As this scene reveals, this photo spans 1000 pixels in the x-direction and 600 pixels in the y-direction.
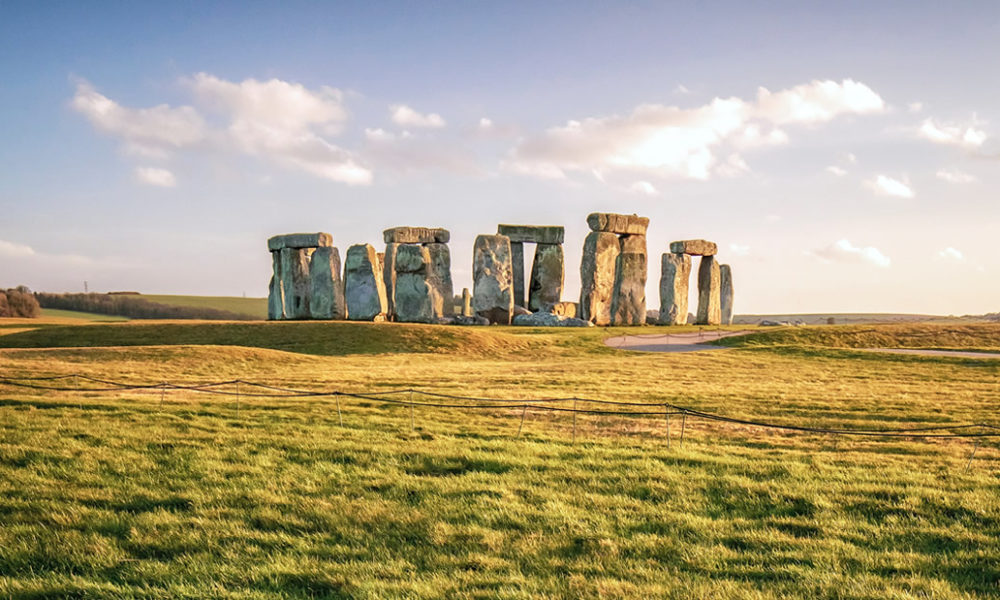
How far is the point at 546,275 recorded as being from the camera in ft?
112

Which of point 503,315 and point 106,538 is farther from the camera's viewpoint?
point 503,315

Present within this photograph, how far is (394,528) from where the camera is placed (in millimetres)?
5617

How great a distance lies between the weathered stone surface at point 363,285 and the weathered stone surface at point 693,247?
45.1 feet

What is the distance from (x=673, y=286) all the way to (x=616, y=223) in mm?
4003

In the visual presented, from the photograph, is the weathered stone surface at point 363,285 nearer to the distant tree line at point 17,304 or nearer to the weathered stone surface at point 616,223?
the weathered stone surface at point 616,223

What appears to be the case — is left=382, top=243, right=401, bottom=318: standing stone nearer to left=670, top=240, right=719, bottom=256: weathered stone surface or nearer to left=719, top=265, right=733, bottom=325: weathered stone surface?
left=670, top=240, right=719, bottom=256: weathered stone surface

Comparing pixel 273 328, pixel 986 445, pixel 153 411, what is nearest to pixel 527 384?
pixel 153 411

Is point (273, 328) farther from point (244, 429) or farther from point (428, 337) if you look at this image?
point (244, 429)

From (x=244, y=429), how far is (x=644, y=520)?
5.81m

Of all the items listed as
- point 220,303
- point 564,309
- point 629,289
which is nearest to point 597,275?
point 629,289

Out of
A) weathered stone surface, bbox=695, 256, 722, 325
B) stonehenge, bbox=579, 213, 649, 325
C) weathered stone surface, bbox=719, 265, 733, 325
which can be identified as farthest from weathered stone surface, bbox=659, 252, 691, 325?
weathered stone surface, bbox=719, 265, 733, 325

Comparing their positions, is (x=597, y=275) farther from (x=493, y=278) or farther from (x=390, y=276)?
(x=390, y=276)

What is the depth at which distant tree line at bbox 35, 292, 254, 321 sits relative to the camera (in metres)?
57.3

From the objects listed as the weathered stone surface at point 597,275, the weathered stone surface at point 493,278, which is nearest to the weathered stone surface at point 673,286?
the weathered stone surface at point 597,275
